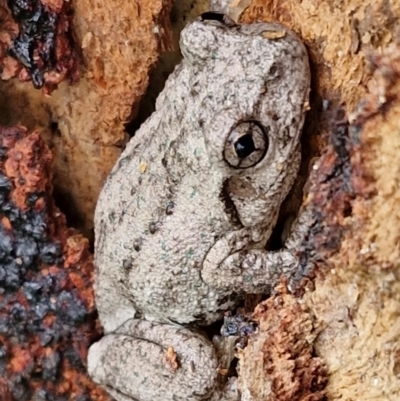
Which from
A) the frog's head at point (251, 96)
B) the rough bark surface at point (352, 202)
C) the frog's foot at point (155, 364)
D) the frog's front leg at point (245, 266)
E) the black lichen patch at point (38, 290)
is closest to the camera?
the rough bark surface at point (352, 202)

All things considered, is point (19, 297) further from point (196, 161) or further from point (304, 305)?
point (304, 305)

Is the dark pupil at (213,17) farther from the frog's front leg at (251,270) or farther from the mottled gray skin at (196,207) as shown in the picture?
the frog's front leg at (251,270)

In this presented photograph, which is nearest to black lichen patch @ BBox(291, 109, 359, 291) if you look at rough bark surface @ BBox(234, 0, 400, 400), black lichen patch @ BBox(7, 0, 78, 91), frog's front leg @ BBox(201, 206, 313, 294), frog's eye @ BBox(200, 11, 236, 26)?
rough bark surface @ BBox(234, 0, 400, 400)

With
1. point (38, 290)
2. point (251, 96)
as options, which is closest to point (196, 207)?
point (251, 96)

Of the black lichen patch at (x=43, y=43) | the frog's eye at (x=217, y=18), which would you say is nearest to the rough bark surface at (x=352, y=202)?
the frog's eye at (x=217, y=18)

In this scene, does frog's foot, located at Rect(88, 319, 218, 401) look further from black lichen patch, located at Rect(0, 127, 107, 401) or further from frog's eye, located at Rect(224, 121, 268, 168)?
frog's eye, located at Rect(224, 121, 268, 168)

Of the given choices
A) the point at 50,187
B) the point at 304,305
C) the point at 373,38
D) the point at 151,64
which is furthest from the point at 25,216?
Answer: the point at 373,38
